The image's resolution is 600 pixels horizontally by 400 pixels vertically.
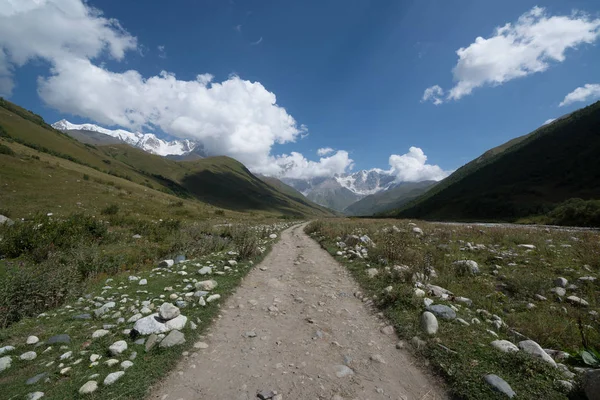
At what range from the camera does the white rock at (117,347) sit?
4.80 m

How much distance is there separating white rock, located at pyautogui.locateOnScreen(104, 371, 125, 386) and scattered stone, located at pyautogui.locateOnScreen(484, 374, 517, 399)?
20.5ft

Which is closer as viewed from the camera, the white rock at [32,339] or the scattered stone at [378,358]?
the white rock at [32,339]

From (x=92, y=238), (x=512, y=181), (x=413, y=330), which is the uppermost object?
(x=512, y=181)

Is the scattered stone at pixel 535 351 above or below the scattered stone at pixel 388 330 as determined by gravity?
above

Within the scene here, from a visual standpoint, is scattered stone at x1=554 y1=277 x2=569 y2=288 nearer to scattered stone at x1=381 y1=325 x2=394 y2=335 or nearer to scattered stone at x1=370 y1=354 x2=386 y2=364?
scattered stone at x1=381 y1=325 x2=394 y2=335

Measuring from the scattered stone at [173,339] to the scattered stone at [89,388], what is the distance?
1.30 metres

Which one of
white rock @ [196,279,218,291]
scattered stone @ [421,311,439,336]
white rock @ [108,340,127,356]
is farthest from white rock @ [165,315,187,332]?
scattered stone @ [421,311,439,336]

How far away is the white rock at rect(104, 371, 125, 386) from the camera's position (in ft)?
13.3

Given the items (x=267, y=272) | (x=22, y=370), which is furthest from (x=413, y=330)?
(x=22, y=370)

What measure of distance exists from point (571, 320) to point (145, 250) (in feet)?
57.7

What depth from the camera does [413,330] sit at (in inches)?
244

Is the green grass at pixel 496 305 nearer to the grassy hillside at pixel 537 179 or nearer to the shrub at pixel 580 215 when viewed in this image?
the shrub at pixel 580 215

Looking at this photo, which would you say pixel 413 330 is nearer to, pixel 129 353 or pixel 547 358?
pixel 547 358

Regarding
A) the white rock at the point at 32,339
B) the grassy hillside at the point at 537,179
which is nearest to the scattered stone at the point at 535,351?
the white rock at the point at 32,339
